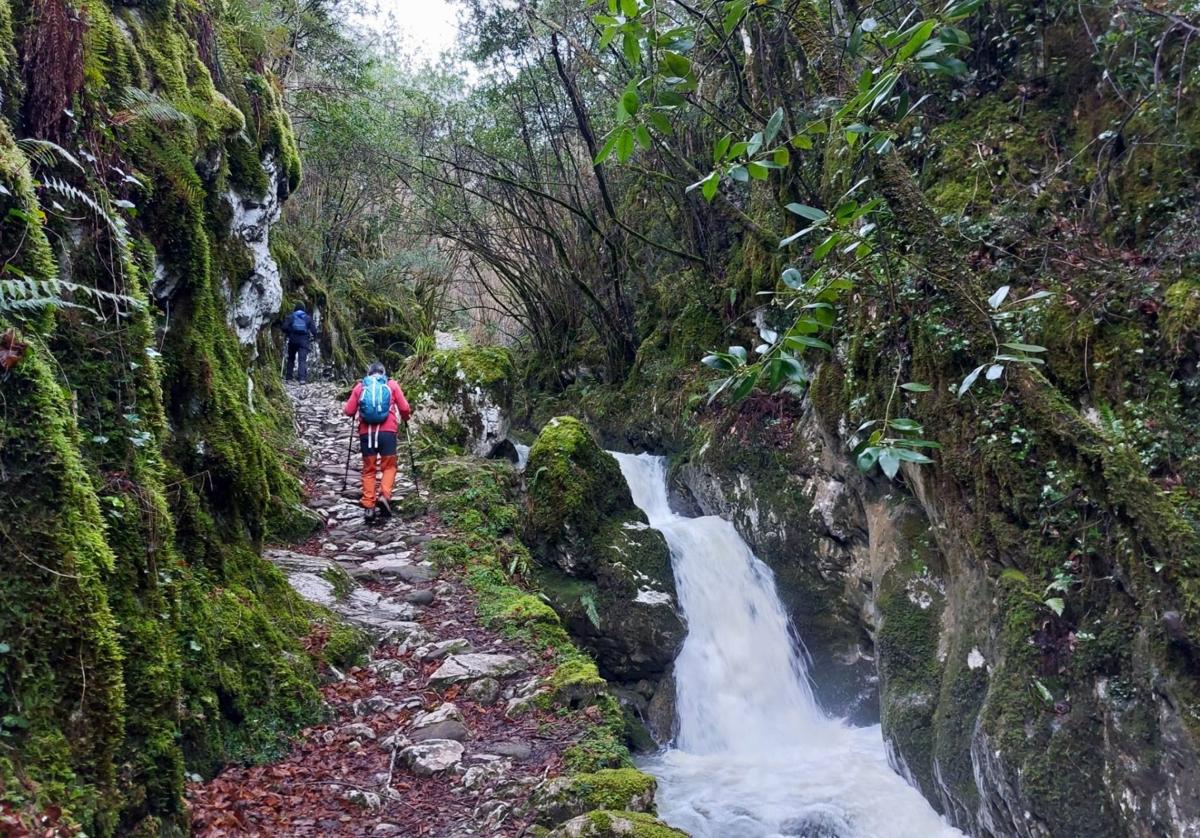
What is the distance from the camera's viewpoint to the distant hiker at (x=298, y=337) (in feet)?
48.7

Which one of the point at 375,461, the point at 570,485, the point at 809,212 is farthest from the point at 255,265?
the point at 809,212

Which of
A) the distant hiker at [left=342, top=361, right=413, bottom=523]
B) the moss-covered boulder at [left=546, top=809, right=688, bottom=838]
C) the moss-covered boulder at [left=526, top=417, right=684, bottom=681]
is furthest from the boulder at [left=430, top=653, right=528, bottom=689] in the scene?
the distant hiker at [left=342, top=361, right=413, bottom=523]

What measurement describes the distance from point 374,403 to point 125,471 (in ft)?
16.0

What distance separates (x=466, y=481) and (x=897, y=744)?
5.75m

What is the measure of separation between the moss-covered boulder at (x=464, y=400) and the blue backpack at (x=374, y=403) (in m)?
2.70

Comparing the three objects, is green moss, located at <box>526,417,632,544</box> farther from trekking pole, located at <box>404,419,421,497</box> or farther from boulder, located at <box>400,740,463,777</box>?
boulder, located at <box>400,740,463,777</box>

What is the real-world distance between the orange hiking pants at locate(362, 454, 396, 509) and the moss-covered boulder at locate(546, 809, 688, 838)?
5.41 meters

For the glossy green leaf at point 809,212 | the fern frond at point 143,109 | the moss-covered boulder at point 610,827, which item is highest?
the fern frond at point 143,109

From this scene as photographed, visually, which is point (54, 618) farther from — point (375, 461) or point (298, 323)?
point (298, 323)

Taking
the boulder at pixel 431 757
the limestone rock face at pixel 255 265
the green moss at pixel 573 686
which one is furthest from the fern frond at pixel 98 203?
the limestone rock face at pixel 255 265

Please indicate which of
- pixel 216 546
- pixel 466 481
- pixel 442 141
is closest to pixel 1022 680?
pixel 216 546

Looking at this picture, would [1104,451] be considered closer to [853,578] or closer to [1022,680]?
[1022,680]

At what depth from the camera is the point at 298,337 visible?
15.0 m

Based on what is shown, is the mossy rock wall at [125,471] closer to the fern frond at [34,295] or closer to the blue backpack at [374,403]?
the fern frond at [34,295]
